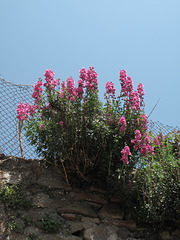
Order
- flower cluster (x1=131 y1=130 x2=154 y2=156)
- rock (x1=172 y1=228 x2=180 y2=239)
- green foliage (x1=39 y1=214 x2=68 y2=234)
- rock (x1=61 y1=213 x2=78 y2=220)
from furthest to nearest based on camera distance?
rock (x1=172 y1=228 x2=180 y2=239), rock (x1=61 y1=213 x2=78 y2=220), flower cluster (x1=131 y1=130 x2=154 y2=156), green foliage (x1=39 y1=214 x2=68 y2=234)

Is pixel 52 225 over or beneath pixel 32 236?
over

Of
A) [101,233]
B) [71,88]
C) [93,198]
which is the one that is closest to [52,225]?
[101,233]

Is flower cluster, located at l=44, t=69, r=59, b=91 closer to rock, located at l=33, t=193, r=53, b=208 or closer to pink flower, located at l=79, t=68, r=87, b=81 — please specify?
pink flower, located at l=79, t=68, r=87, b=81

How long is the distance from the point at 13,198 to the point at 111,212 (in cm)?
146

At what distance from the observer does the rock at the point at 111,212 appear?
4271 mm

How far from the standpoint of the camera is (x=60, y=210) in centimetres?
409

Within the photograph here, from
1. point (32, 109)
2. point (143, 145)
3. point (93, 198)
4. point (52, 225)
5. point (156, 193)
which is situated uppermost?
point (32, 109)

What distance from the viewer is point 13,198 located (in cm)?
401

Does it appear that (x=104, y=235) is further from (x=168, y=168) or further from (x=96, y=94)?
(x=96, y=94)

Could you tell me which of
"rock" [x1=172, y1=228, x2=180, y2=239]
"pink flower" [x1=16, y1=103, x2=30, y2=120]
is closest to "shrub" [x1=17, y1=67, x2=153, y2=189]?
"pink flower" [x1=16, y1=103, x2=30, y2=120]

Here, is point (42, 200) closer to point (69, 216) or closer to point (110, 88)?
point (69, 216)

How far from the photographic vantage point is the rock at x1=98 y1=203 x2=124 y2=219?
4.27m

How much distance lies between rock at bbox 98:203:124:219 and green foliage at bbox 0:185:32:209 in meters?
1.09

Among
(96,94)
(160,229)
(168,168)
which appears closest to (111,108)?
(96,94)
